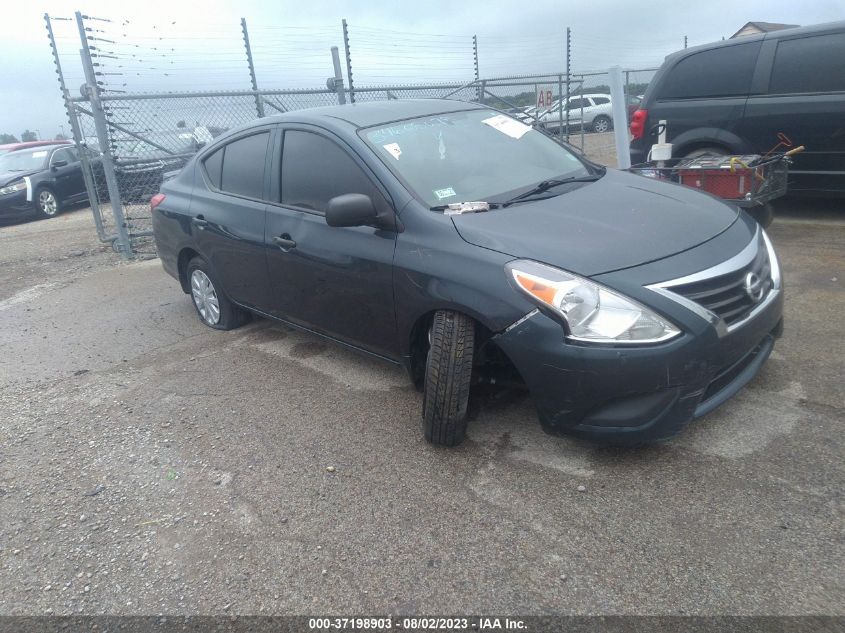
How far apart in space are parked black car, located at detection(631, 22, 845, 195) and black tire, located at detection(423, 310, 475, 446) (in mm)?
4922

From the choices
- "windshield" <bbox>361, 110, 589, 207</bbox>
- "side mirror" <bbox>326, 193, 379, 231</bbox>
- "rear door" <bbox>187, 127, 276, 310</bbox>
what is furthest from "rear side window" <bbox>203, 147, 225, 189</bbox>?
"side mirror" <bbox>326, 193, 379, 231</bbox>

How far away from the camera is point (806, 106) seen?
6430mm

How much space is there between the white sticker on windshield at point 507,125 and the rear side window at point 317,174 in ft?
3.38

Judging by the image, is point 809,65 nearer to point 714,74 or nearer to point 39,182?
point 714,74

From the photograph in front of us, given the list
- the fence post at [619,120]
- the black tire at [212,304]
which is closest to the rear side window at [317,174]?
the black tire at [212,304]

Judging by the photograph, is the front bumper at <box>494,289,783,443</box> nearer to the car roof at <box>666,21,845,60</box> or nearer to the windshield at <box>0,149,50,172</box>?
the car roof at <box>666,21,845,60</box>

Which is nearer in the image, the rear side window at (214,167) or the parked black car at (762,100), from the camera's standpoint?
the rear side window at (214,167)

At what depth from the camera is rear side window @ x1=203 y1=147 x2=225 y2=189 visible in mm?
4980

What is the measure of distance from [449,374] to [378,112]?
6.17 feet

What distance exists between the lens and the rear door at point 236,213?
4500mm

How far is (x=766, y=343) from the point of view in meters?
3.41

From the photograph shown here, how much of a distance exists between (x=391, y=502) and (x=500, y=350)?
845 millimetres

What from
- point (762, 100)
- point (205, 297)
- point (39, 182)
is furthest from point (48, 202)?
point (762, 100)

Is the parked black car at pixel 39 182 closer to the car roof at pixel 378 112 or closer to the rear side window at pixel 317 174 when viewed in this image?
the car roof at pixel 378 112
